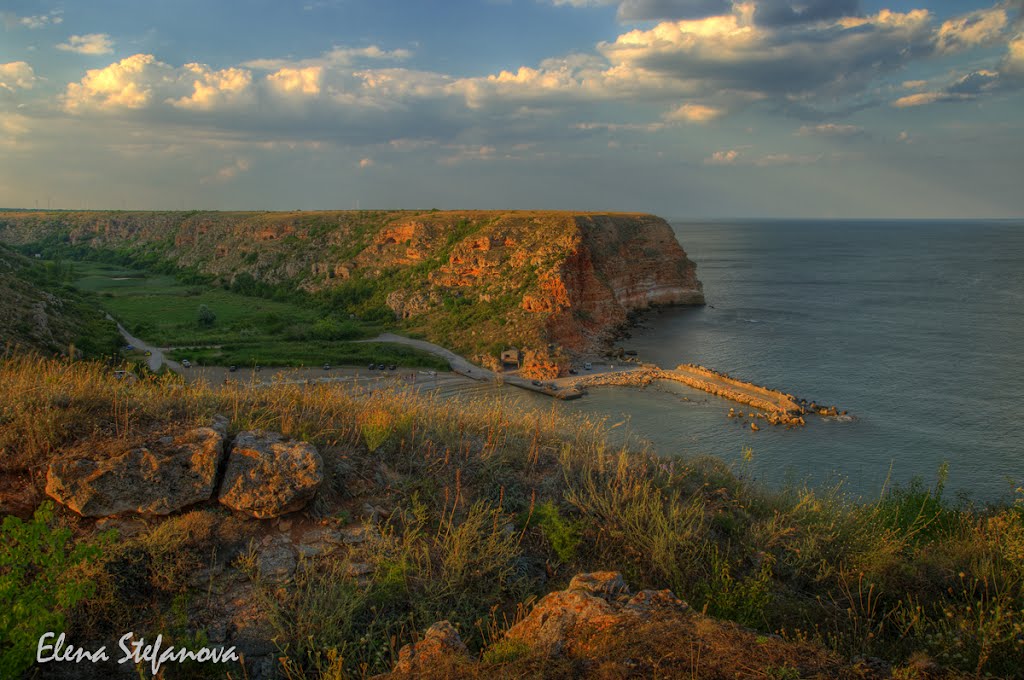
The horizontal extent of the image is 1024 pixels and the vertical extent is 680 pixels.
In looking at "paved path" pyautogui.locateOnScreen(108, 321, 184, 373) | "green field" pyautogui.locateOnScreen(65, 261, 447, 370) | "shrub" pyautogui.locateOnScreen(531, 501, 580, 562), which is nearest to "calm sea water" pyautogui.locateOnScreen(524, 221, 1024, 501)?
"shrub" pyautogui.locateOnScreen(531, 501, 580, 562)

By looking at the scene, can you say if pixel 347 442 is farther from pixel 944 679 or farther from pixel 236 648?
pixel 944 679

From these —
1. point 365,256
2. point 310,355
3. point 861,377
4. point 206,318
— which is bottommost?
point 861,377

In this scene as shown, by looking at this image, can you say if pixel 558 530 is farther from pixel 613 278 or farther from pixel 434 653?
pixel 613 278

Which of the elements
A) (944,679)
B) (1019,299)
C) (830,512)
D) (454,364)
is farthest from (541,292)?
(1019,299)

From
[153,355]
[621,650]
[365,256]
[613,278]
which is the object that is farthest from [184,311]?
[621,650]

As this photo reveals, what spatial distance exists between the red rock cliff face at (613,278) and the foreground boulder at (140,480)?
4494 cm

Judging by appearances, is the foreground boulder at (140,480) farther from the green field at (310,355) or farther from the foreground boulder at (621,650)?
the green field at (310,355)

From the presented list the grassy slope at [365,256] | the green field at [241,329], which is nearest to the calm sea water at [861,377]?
the grassy slope at [365,256]

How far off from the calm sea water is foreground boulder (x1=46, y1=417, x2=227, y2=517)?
5.76 m

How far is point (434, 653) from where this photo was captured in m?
4.00

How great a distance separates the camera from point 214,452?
227 inches

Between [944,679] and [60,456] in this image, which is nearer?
[944,679]

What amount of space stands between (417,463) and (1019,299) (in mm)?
91956

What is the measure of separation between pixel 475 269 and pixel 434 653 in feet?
194
